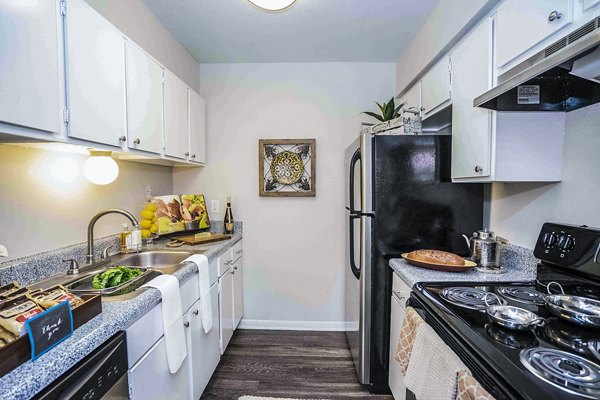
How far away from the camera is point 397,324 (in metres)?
1.57

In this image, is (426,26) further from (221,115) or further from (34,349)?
(34,349)

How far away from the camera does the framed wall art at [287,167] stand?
2.61m

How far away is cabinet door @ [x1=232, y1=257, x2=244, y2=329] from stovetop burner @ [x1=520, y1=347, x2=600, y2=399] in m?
2.01

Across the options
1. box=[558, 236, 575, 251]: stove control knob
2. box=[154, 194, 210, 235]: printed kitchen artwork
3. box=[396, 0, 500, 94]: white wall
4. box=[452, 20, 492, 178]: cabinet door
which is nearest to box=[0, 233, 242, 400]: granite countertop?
box=[154, 194, 210, 235]: printed kitchen artwork

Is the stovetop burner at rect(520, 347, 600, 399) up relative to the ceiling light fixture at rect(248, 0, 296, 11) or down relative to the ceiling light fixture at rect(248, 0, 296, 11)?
down

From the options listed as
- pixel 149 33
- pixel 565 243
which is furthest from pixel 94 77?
pixel 565 243

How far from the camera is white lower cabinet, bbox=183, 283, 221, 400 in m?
1.50

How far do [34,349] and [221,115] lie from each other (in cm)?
229

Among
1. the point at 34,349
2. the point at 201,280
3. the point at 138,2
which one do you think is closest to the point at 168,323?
the point at 201,280

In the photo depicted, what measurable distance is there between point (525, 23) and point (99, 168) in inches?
79.8

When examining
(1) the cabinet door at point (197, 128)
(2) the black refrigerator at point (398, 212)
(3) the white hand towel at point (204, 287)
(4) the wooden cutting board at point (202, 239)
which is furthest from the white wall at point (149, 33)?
(2) the black refrigerator at point (398, 212)

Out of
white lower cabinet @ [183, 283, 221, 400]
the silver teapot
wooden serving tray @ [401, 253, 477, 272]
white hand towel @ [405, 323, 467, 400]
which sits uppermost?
the silver teapot

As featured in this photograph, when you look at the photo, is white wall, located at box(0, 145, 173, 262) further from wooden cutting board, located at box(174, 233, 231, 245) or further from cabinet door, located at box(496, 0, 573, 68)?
cabinet door, located at box(496, 0, 573, 68)

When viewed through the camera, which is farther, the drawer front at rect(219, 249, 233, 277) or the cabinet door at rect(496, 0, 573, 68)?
the drawer front at rect(219, 249, 233, 277)
